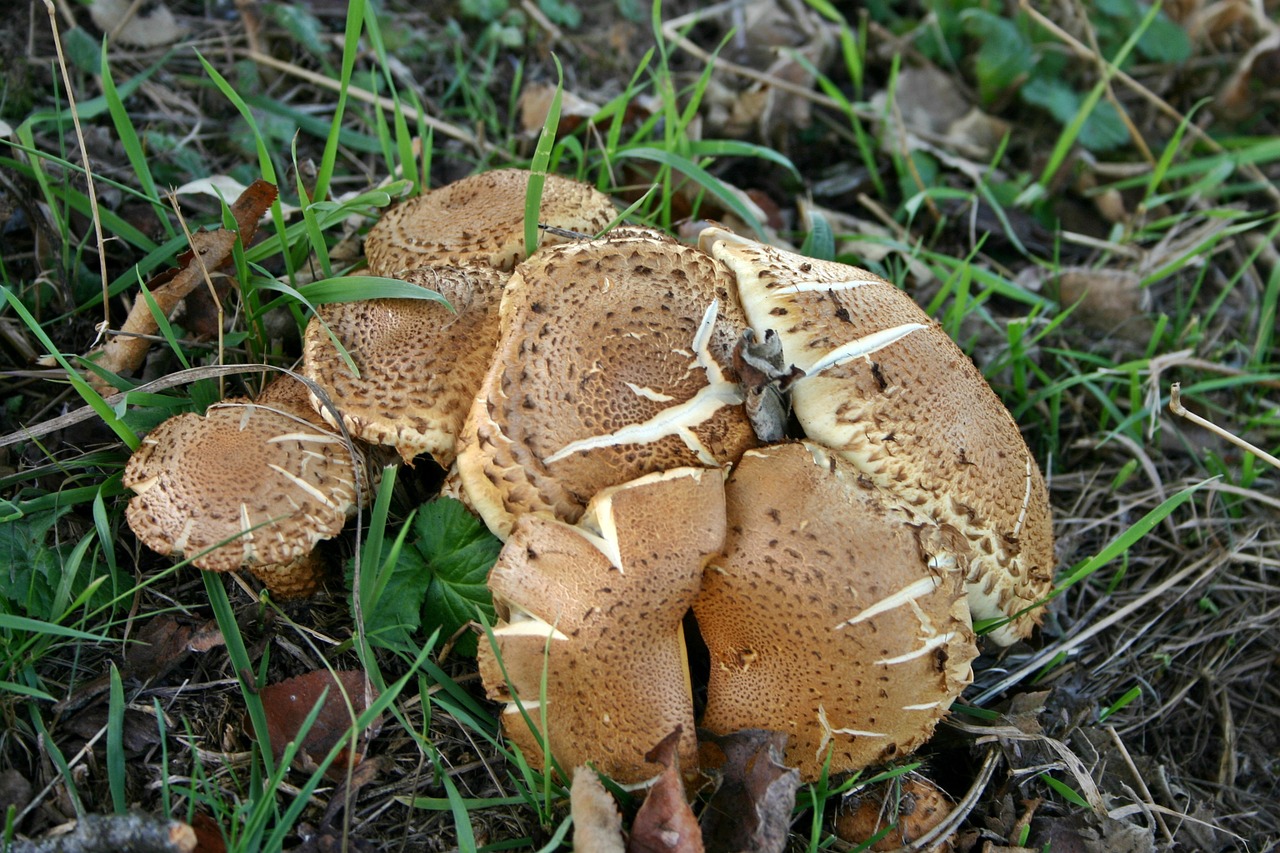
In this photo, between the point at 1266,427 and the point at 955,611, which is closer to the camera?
the point at 955,611

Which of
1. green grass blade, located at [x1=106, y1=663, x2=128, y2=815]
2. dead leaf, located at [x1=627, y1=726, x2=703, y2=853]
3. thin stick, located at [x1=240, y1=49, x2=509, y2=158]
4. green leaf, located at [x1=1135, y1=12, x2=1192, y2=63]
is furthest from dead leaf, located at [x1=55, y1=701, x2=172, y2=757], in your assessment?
green leaf, located at [x1=1135, y1=12, x2=1192, y2=63]

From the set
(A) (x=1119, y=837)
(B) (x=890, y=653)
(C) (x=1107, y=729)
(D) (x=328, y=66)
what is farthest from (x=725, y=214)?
(A) (x=1119, y=837)

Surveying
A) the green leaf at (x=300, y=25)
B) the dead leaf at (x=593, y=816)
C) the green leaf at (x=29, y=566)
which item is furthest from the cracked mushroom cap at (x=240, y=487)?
the green leaf at (x=300, y=25)

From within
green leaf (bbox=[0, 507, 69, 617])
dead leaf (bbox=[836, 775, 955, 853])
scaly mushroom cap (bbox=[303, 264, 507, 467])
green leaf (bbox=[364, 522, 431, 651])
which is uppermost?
scaly mushroom cap (bbox=[303, 264, 507, 467])

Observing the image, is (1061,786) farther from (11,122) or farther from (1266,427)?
(11,122)

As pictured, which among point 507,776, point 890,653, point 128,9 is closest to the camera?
point 890,653

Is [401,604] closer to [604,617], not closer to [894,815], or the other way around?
[604,617]

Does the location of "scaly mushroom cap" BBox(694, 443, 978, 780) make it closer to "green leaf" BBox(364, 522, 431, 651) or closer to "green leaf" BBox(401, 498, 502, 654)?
"green leaf" BBox(401, 498, 502, 654)

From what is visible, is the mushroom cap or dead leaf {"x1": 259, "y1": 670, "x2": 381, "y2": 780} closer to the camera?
dead leaf {"x1": 259, "y1": 670, "x2": 381, "y2": 780}
